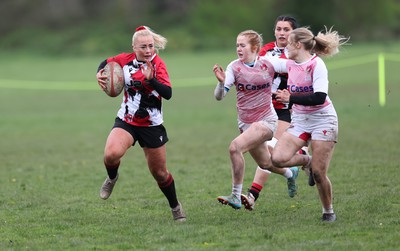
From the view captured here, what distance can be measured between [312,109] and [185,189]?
130 inches

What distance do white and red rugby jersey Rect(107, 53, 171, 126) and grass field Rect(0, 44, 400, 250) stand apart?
1111 millimetres

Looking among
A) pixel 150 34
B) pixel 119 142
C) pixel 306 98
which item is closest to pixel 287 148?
pixel 306 98

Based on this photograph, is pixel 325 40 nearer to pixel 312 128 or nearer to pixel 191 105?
pixel 312 128

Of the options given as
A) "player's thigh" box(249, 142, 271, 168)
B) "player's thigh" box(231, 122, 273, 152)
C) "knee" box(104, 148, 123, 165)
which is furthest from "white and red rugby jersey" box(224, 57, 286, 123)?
"knee" box(104, 148, 123, 165)

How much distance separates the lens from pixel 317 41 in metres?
8.16

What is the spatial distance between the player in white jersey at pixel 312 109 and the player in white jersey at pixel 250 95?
43cm

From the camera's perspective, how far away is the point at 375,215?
329 inches

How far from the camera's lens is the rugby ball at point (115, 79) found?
838 cm

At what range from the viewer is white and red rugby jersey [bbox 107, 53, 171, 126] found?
8.32 meters

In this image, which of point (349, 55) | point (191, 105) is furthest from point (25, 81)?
point (349, 55)

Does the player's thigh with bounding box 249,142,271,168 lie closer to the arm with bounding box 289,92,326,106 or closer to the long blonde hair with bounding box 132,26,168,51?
the arm with bounding box 289,92,326,106

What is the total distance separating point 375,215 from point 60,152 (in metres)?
8.67

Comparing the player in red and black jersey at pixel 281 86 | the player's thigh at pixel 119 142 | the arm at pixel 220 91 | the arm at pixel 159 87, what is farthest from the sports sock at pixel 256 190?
the arm at pixel 159 87

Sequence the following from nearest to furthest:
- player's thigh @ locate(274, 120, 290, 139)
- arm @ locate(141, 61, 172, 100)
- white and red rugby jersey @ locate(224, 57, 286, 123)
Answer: arm @ locate(141, 61, 172, 100)
white and red rugby jersey @ locate(224, 57, 286, 123)
player's thigh @ locate(274, 120, 290, 139)
